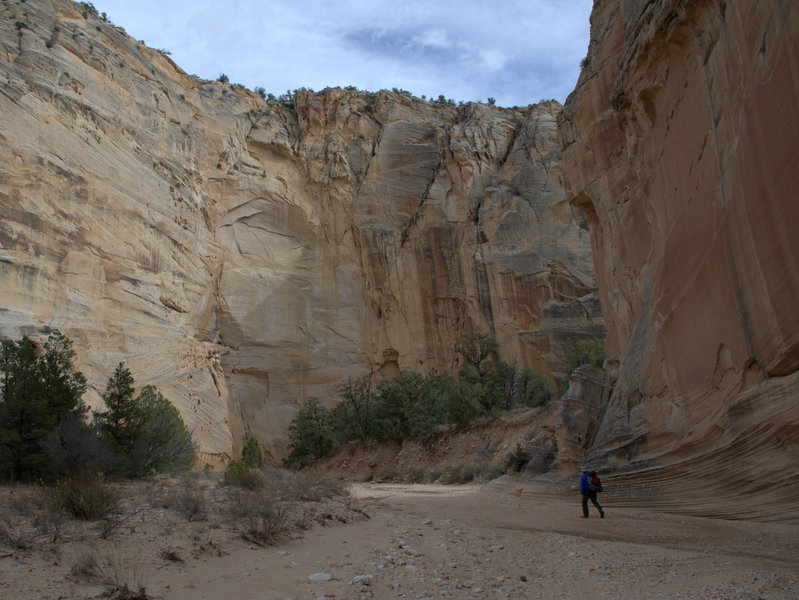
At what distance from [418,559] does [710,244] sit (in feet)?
22.8

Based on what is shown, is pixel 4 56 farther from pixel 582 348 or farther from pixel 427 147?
pixel 582 348

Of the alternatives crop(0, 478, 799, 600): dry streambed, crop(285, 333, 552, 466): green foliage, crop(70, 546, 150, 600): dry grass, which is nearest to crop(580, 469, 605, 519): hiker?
crop(0, 478, 799, 600): dry streambed

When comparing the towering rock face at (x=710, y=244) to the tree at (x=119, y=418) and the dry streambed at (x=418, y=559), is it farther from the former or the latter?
the tree at (x=119, y=418)

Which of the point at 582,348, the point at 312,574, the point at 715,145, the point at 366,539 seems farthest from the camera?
the point at 582,348

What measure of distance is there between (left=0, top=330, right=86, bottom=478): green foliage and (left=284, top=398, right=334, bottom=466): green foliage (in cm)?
1772

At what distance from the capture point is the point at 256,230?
4038cm

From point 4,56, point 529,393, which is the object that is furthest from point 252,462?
point 4,56

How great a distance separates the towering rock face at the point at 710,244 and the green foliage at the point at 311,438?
20263mm

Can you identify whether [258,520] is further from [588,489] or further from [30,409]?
[30,409]

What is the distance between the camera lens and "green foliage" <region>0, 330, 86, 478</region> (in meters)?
12.7

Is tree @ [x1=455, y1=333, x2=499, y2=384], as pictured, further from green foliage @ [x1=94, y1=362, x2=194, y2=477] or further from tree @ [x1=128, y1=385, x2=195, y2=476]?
green foliage @ [x1=94, y1=362, x2=194, y2=477]

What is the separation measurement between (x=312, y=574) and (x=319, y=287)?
117ft

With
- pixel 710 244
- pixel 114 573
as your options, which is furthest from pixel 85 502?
pixel 710 244

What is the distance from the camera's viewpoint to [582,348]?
95.0 ft
